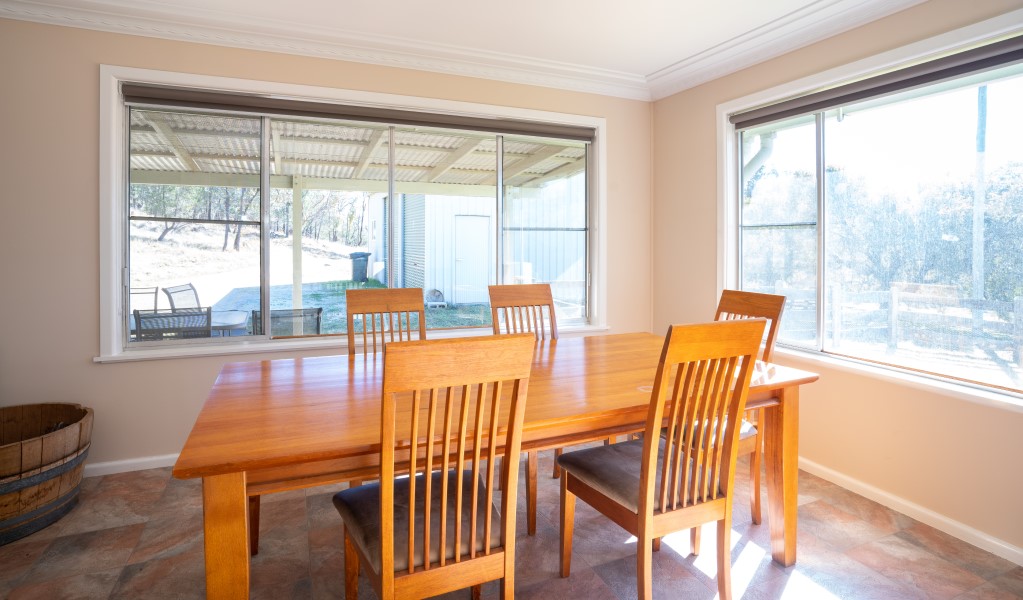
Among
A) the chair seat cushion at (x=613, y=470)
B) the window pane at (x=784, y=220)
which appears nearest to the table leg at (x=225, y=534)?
the chair seat cushion at (x=613, y=470)

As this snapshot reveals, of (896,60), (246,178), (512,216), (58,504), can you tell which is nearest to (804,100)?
(896,60)

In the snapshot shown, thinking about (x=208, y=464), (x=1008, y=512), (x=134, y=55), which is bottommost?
(x=1008, y=512)

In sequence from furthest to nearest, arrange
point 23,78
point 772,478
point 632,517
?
point 23,78
point 772,478
point 632,517

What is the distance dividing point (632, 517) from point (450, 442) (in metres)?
0.70

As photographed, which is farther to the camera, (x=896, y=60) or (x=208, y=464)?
(x=896, y=60)

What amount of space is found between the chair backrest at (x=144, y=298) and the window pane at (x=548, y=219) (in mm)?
2185

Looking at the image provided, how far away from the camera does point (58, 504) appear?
245 cm

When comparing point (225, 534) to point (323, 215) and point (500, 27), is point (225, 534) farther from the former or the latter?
point (500, 27)

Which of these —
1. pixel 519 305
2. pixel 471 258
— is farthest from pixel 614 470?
pixel 471 258

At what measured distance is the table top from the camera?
4.26 ft

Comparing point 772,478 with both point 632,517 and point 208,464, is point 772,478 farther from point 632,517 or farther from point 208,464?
point 208,464

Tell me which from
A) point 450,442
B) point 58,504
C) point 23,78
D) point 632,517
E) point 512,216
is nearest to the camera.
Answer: point 450,442

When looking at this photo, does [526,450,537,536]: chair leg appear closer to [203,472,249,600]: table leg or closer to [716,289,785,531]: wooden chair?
[716,289,785,531]: wooden chair

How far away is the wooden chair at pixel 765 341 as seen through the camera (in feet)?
7.25
